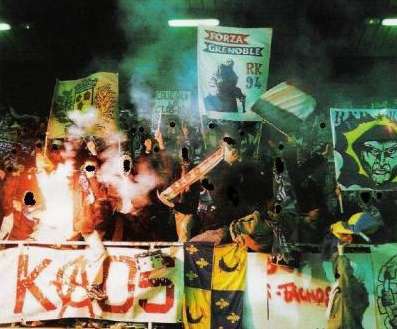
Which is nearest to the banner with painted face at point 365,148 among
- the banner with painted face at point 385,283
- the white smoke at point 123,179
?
the banner with painted face at point 385,283

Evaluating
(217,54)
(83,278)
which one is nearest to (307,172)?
(217,54)

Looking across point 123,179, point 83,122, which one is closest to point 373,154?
point 123,179

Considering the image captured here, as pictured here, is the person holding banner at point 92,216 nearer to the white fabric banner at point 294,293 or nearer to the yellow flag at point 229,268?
the yellow flag at point 229,268

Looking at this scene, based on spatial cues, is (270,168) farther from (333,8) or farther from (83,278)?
(83,278)

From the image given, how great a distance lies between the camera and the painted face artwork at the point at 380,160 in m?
6.39

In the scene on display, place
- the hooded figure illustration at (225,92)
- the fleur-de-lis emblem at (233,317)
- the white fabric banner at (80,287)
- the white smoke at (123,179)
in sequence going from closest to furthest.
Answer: the fleur-de-lis emblem at (233,317) → the white fabric banner at (80,287) → the hooded figure illustration at (225,92) → the white smoke at (123,179)

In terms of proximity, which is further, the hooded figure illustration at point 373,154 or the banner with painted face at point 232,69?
the banner with painted face at point 232,69

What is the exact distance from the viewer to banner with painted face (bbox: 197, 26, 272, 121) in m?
6.48

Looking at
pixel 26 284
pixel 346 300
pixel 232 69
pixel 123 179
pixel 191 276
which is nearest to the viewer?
pixel 346 300

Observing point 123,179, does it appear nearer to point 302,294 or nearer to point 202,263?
point 202,263

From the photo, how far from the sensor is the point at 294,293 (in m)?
6.01

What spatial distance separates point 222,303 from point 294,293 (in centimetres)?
91

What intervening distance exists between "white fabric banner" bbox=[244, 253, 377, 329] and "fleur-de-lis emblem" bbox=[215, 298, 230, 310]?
24 centimetres

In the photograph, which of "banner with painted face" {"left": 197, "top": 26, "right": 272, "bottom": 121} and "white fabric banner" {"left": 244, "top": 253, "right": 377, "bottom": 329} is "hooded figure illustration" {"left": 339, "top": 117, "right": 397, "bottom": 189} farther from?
"banner with painted face" {"left": 197, "top": 26, "right": 272, "bottom": 121}
